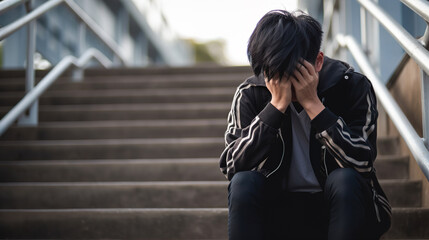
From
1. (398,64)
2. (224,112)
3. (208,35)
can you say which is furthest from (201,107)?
(208,35)

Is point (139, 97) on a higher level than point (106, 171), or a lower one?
higher

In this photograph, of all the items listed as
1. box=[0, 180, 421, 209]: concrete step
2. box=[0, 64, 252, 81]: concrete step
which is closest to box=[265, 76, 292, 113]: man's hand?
box=[0, 180, 421, 209]: concrete step

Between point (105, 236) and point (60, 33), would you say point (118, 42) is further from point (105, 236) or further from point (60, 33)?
point (105, 236)

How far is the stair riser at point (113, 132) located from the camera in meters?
2.94

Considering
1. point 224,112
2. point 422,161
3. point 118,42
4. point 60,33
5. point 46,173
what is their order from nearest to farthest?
point 422,161 → point 46,173 → point 224,112 → point 60,33 → point 118,42

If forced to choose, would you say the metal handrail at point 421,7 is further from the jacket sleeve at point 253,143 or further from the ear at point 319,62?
the jacket sleeve at point 253,143

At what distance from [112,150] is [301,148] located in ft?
4.95

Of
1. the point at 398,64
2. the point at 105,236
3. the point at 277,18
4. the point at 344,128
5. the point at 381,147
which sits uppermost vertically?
the point at 277,18

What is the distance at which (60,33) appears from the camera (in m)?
5.44

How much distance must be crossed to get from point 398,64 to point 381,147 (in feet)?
1.46

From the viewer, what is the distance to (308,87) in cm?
139

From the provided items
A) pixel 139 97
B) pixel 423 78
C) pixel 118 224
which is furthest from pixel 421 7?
pixel 139 97

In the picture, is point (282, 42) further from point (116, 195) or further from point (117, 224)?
point (116, 195)

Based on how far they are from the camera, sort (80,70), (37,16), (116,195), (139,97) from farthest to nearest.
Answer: (80,70)
(139,97)
(37,16)
(116,195)
